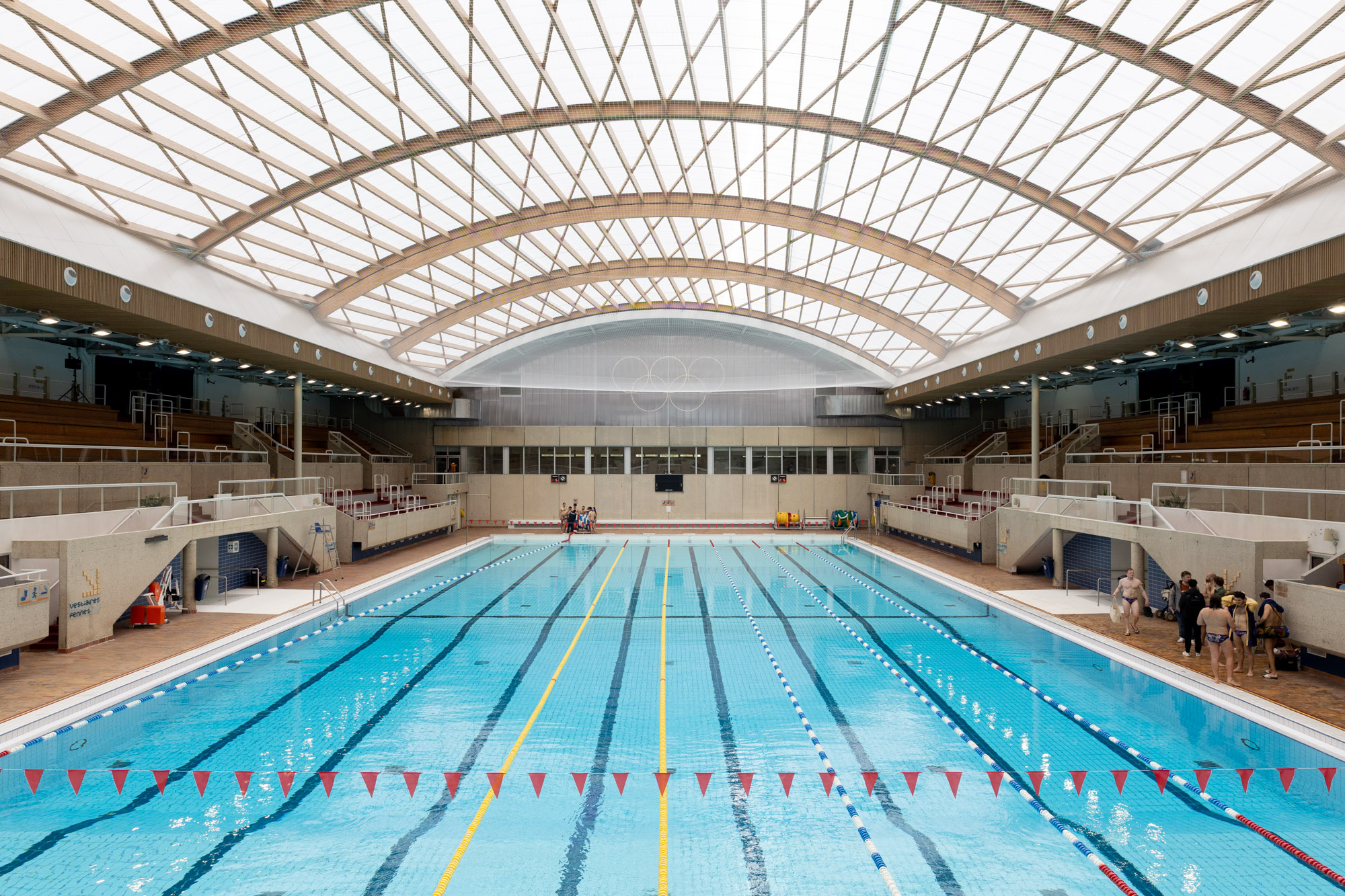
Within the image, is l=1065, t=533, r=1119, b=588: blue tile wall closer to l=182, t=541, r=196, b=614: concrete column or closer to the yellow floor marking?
the yellow floor marking

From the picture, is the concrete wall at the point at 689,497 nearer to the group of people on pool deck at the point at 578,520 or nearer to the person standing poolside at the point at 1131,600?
the group of people on pool deck at the point at 578,520

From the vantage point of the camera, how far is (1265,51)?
1302cm

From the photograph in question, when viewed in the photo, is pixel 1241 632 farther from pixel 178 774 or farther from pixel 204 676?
pixel 204 676

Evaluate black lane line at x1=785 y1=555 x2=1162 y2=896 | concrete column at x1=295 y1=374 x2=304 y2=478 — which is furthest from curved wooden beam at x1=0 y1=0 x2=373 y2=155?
black lane line at x1=785 y1=555 x2=1162 y2=896

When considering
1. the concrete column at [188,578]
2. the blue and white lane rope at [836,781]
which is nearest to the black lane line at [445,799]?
the blue and white lane rope at [836,781]

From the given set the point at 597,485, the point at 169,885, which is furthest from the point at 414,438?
the point at 169,885

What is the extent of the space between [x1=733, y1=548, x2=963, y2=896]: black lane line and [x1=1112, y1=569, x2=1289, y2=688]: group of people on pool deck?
5649 mm

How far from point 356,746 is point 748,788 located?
4.86m

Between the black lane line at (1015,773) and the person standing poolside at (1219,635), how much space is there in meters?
3.96

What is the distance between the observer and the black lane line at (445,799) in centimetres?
579

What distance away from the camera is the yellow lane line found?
5.93 m

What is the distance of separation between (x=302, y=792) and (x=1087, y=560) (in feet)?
61.9

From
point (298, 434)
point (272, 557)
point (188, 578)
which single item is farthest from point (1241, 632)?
point (298, 434)

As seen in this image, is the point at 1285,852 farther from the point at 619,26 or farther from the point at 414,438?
the point at 414,438
